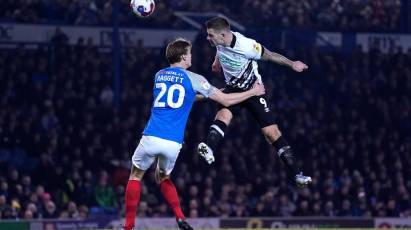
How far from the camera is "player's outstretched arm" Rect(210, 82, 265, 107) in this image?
13.5m

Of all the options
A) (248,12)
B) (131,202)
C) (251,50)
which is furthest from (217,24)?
(248,12)

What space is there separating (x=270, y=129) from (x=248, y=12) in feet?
53.5

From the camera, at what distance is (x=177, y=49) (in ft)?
44.1

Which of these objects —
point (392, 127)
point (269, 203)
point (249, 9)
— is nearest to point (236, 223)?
point (269, 203)

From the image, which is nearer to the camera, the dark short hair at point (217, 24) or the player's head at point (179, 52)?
the player's head at point (179, 52)

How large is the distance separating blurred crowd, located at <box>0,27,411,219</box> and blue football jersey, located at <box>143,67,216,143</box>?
29.5ft

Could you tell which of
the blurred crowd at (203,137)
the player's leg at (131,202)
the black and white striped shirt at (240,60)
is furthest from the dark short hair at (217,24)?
the blurred crowd at (203,137)

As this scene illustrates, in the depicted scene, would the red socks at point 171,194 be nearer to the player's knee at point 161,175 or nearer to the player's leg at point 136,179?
the player's knee at point 161,175

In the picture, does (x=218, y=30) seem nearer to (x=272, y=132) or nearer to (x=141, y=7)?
(x=141, y=7)

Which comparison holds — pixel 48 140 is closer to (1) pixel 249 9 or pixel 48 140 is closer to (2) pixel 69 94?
(2) pixel 69 94

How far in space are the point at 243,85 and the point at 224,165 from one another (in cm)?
1046

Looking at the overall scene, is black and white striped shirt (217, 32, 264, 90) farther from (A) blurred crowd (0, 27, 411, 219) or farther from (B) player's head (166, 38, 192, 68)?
(A) blurred crowd (0, 27, 411, 219)

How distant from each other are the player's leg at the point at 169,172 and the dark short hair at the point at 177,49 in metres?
0.96

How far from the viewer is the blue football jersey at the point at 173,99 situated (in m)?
13.4
